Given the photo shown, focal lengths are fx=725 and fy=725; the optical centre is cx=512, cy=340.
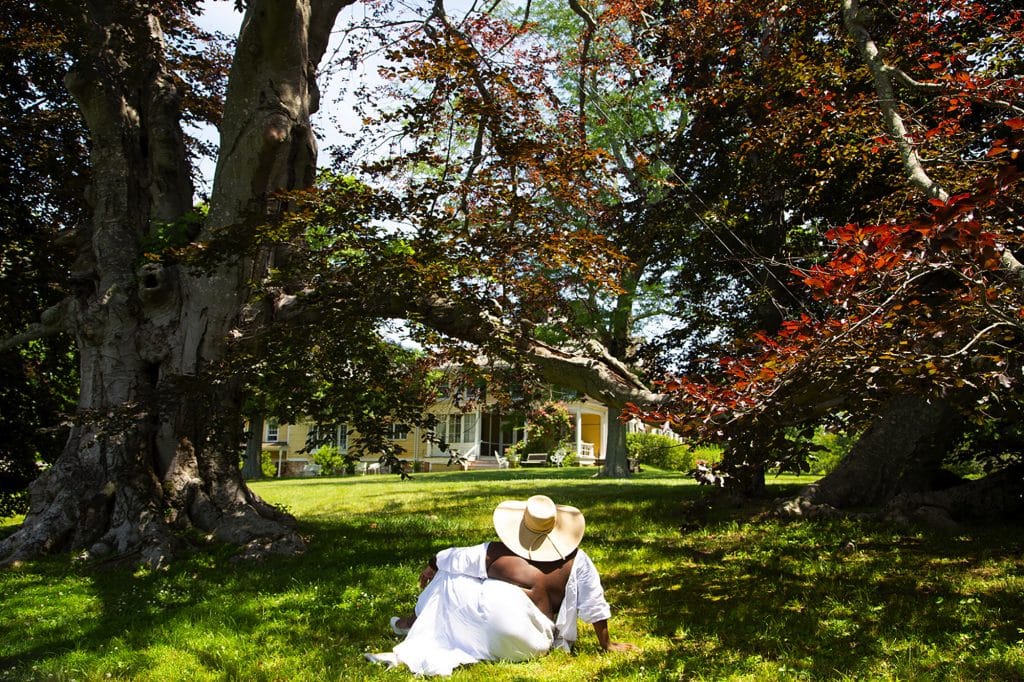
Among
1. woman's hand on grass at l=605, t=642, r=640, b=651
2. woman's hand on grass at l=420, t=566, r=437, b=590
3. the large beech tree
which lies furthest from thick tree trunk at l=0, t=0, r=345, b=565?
the large beech tree

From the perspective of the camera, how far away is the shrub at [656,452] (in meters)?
33.6

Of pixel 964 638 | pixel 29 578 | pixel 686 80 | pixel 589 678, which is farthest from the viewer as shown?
pixel 686 80

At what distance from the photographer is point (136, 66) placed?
11.0 meters

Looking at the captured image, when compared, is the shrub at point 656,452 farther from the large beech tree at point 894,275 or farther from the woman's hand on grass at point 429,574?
the woman's hand on grass at point 429,574

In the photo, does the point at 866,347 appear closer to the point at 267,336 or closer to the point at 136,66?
the point at 267,336

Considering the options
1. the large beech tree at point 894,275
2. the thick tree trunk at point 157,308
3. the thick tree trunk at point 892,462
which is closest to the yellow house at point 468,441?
the thick tree trunk at point 892,462

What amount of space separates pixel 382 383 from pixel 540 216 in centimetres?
275

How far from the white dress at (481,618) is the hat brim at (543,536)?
16 cm

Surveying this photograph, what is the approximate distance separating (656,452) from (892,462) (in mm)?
24192

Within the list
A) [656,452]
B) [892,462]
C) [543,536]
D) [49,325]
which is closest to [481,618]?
[543,536]

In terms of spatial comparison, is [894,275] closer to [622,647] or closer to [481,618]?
[622,647]

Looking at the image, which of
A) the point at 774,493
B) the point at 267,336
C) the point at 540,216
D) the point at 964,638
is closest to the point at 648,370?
the point at 774,493

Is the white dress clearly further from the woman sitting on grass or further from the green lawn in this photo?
the green lawn

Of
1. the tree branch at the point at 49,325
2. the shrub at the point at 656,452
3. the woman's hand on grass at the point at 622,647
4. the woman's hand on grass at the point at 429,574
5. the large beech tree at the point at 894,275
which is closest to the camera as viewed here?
the large beech tree at the point at 894,275
